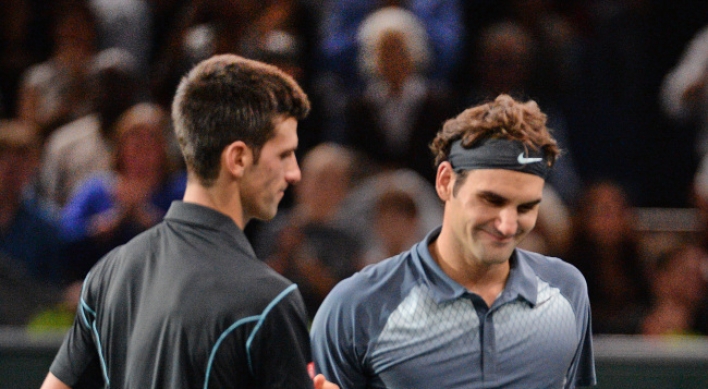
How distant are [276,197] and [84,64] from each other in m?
4.04

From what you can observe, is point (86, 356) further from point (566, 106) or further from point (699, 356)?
point (566, 106)

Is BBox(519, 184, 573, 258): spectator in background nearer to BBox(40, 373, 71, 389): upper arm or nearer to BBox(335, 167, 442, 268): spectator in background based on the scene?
BBox(335, 167, 442, 268): spectator in background

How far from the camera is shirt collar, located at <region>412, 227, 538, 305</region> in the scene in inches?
108

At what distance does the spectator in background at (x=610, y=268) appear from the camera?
16.6 ft

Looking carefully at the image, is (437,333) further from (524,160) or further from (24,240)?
(24,240)

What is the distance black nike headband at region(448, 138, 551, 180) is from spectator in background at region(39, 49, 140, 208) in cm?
308

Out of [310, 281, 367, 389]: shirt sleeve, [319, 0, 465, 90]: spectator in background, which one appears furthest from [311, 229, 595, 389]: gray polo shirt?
[319, 0, 465, 90]: spectator in background

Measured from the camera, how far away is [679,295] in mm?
5047

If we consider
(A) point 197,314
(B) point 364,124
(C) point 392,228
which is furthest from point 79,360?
(B) point 364,124

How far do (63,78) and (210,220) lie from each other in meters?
4.04

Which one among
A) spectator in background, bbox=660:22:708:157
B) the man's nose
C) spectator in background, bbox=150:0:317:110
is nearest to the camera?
the man's nose

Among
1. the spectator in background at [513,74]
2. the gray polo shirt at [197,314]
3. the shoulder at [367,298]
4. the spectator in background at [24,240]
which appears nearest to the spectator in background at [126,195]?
the spectator in background at [24,240]

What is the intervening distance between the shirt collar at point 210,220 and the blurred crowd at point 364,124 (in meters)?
2.74

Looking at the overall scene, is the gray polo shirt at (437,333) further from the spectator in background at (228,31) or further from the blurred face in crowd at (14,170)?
the spectator in background at (228,31)
